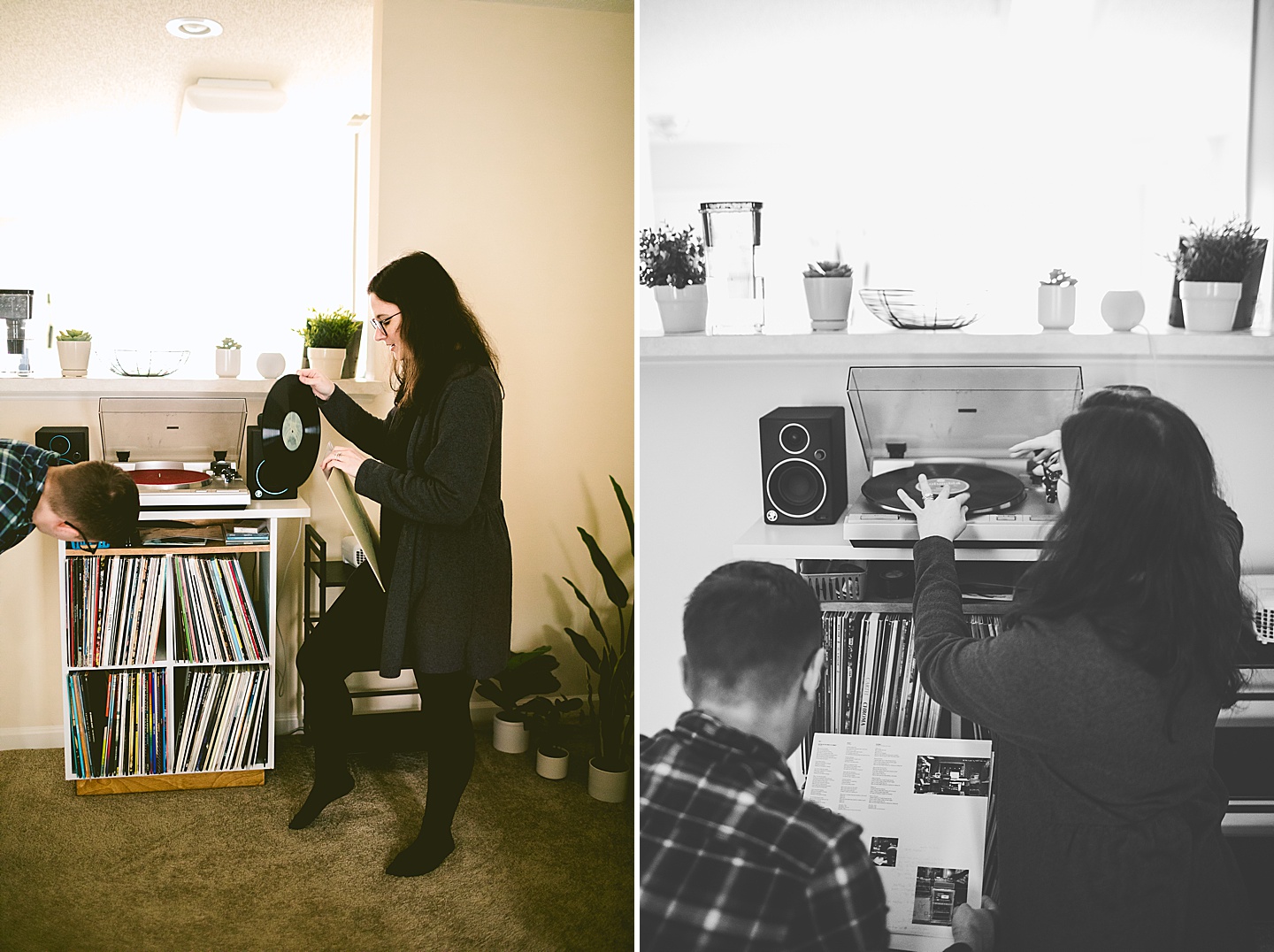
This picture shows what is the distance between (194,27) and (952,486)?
3120 millimetres

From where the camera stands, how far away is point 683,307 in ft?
5.20

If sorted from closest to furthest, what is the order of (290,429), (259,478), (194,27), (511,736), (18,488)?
(18,488) < (290,429) < (259,478) < (511,736) < (194,27)

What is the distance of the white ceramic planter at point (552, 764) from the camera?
3.07 meters

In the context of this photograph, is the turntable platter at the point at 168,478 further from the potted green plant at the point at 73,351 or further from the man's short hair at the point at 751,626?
the man's short hair at the point at 751,626

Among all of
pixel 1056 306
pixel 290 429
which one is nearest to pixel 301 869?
pixel 290 429

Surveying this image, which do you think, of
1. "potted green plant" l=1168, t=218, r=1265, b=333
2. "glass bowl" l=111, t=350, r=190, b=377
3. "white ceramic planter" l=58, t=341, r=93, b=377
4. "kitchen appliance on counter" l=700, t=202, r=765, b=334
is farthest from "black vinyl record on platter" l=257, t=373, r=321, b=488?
"potted green plant" l=1168, t=218, r=1265, b=333

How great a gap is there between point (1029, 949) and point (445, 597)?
1.30 m

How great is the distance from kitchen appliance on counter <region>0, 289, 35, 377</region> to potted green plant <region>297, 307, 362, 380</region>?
830 mm

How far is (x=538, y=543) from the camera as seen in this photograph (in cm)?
346

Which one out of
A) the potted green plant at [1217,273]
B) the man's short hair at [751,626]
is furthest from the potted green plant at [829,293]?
the potted green plant at [1217,273]

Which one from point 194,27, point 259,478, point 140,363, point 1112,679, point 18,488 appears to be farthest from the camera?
point 194,27

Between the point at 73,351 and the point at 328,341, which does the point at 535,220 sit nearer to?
the point at 328,341

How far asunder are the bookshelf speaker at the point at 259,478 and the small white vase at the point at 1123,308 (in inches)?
83.9

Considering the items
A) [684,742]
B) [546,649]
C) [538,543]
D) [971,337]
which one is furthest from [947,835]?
[538,543]
